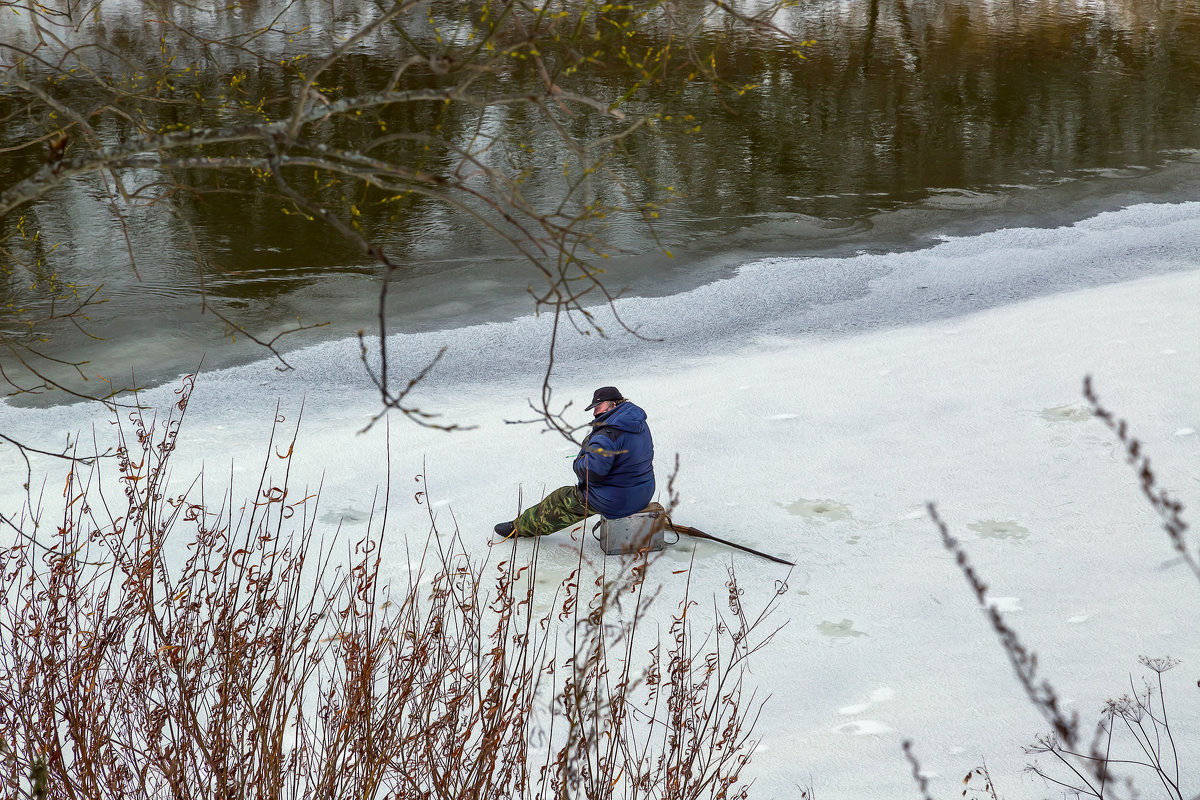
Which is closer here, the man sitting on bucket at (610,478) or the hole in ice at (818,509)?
the man sitting on bucket at (610,478)

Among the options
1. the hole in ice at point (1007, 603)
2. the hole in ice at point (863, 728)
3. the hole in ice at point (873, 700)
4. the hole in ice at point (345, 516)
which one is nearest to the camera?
the hole in ice at point (863, 728)

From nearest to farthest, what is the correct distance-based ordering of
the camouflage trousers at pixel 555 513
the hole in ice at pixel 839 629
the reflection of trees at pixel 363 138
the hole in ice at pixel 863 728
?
the reflection of trees at pixel 363 138 < the hole in ice at pixel 863 728 < the hole in ice at pixel 839 629 < the camouflage trousers at pixel 555 513

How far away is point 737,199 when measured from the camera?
14.8 meters

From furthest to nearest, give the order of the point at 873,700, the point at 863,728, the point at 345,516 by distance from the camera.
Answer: the point at 345,516
the point at 873,700
the point at 863,728

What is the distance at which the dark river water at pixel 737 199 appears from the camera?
1118cm

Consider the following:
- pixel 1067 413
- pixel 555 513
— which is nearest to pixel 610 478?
pixel 555 513

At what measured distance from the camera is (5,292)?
38.1 feet

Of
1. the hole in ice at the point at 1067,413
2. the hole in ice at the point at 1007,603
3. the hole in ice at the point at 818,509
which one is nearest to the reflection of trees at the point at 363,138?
the hole in ice at the point at 818,509

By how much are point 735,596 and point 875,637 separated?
234 centimetres

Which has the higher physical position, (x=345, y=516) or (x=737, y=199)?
(x=737, y=199)

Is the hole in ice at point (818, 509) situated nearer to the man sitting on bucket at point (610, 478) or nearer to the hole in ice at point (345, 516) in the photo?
the man sitting on bucket at point (610, 478)

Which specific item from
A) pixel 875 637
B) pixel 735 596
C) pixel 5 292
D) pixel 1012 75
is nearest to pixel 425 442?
pixel 875 637

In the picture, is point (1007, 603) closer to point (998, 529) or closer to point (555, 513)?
point (998, 529)

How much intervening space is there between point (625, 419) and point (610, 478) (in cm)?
43
